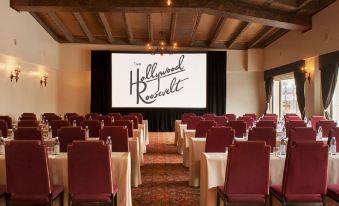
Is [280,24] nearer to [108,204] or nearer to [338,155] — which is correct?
[338,155]

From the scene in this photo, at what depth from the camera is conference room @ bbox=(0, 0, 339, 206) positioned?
150 inches

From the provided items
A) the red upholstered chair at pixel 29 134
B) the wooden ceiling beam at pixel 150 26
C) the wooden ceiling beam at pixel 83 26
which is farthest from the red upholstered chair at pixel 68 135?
the wooden ceiling beam at pixel 150 26

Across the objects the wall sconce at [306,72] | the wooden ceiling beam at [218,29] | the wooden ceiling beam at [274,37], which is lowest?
the wall sconce at [306,72]

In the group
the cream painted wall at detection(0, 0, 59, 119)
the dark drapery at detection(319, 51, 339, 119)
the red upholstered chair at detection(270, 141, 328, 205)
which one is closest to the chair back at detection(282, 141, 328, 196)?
the red upholstered chair at detection(270, 141, 328, 205)

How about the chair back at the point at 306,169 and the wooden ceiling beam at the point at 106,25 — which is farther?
the wooden ceiling beam at the point at 106,25

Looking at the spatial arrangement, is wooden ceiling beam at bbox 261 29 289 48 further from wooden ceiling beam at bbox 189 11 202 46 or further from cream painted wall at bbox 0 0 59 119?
cream painted wall at bbox 0 0 59 119

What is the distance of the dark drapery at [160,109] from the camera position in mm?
16562

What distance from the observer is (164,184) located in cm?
654

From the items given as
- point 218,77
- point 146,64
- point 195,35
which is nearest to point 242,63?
point 218,77

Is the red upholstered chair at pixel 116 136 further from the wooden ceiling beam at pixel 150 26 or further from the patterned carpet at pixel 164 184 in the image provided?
the wooden ceiling beam at pixel 150 26

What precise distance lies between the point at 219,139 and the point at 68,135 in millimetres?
2329

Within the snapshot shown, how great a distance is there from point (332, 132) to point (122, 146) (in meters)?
3.20

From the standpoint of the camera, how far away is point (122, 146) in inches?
239

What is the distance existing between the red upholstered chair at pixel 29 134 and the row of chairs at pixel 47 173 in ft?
6.91
